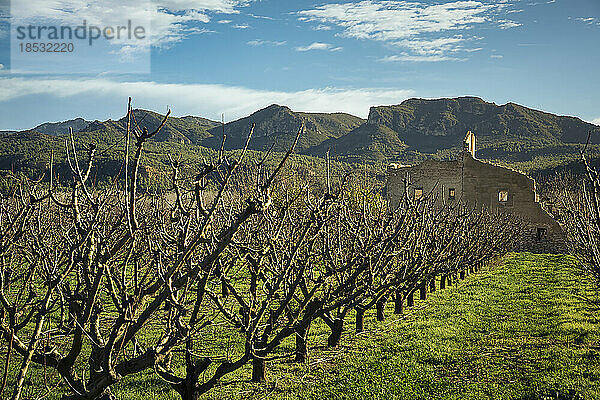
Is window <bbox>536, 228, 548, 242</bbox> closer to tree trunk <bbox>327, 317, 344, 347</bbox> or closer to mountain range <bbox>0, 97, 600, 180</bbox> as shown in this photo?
mountain range <bbox>0, 97, 600, 180</bbox>

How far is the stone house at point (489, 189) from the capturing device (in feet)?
129


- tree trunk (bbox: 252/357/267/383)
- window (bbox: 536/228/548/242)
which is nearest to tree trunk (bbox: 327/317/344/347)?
tree trunk (bbox: 252/357/267/383)

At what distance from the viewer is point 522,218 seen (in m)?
39.5

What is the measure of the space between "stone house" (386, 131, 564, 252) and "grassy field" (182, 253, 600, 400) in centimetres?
2403

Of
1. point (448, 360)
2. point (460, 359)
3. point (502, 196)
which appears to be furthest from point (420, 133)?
point (448, 360)

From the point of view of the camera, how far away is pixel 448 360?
9586mm

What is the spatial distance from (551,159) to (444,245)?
6812 centimetres

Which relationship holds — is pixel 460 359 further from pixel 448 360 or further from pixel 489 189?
pixel 489 189

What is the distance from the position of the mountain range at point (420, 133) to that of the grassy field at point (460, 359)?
203 feet

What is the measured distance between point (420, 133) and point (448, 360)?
100343mm

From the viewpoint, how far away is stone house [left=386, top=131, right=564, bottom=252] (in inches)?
1545

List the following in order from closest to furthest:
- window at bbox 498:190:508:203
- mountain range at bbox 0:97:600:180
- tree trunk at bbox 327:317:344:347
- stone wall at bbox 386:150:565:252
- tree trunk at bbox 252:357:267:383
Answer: tree trunk at bbox 252:357:267:383
tree trunk at bbox 327:317:344:347
stone wall at bbox 386:150:565:252
window at bbox 498:190:508:203
mountain range at bbox 0:97:600:180

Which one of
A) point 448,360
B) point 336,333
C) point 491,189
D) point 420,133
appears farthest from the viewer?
point 420,133

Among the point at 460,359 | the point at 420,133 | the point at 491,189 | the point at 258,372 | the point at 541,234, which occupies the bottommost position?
the point at 460,359
